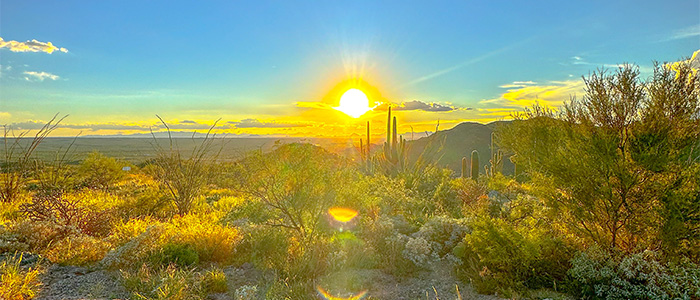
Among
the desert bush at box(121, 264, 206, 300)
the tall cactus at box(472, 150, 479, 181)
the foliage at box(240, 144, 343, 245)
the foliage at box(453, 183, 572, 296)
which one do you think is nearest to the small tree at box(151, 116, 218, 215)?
the foliage at box(240, 144, 343, 245)

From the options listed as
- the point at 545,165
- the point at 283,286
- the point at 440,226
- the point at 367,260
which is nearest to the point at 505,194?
the point at 440,226

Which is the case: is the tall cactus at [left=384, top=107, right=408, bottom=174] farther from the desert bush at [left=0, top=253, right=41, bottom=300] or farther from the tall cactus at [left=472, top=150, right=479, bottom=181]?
the desert bush at [left=0, top=253, right=41, bottom=300]

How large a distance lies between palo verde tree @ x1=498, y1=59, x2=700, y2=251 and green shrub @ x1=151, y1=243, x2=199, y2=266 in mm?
5735

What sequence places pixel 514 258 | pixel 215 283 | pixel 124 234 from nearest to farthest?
1. pixel 514 258
2. pixel 215 283
3. pixel 124 234

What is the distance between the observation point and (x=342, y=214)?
9.05 metres

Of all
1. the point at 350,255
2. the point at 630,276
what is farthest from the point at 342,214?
the point at 630,276

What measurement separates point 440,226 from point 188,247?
441cm

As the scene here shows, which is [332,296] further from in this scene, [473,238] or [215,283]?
[473,238]

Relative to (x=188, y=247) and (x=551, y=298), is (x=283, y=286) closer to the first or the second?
(x=188, y=247)

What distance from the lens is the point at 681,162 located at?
5.41 metres

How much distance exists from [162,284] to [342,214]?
4.30 metres

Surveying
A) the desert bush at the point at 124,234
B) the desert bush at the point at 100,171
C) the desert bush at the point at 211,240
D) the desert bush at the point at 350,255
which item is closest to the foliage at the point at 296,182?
the desert bush at the point at 350,255

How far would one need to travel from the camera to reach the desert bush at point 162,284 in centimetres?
512

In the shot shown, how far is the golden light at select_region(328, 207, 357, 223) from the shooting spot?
28.5 feet
